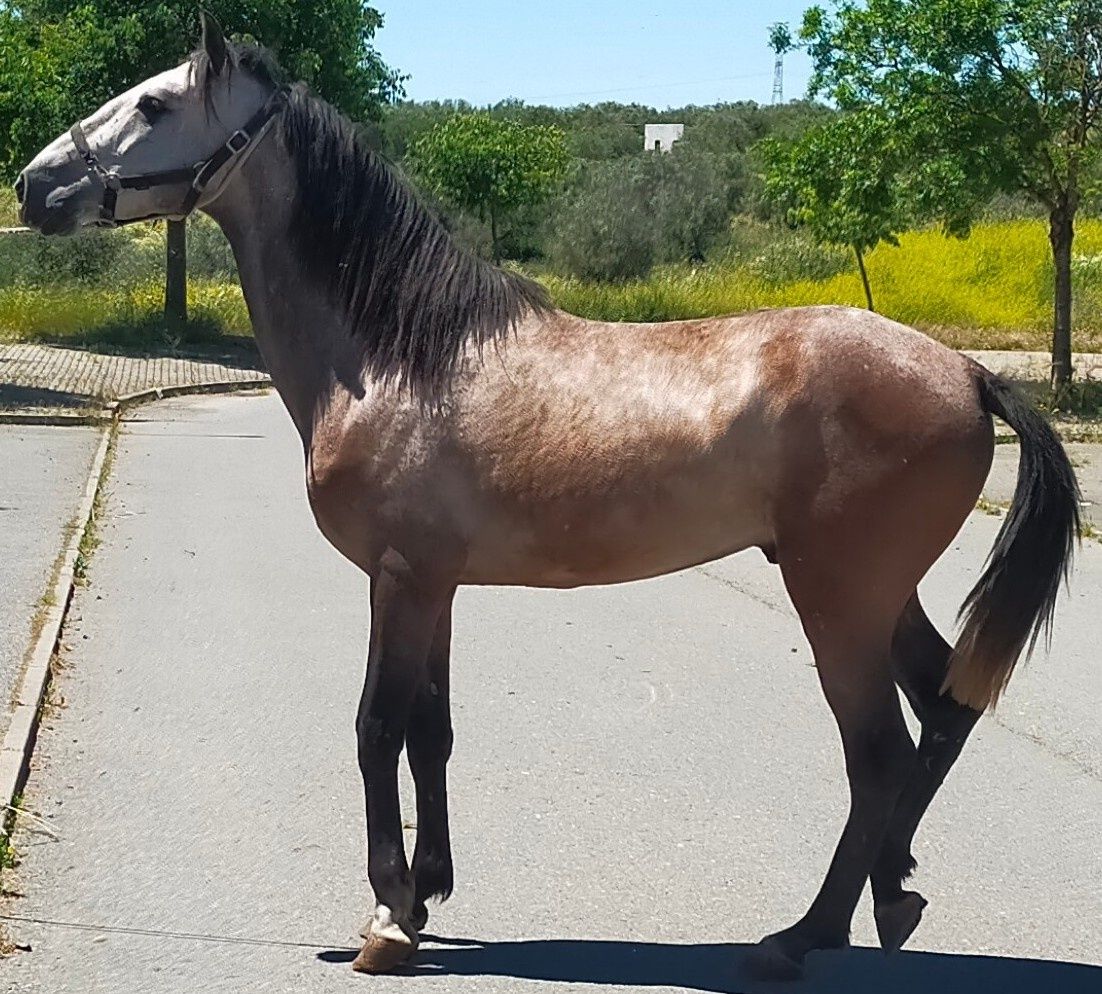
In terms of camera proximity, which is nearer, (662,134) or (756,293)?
(756,293)

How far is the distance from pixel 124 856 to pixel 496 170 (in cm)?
3084

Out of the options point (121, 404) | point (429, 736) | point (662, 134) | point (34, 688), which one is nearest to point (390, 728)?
point (429, 736)

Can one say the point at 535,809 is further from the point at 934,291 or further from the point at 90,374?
the point at 934,291

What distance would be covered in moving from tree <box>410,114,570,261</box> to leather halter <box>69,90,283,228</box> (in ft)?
95.0

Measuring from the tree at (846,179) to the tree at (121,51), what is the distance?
6950 millimetres

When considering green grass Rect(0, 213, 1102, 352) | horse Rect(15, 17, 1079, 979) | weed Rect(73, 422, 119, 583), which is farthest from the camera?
green grass Rect(0, 213, 1102, 352)

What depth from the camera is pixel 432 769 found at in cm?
432

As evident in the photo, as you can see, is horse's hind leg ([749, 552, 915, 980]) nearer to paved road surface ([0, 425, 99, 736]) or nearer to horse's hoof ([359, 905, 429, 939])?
horse's hoof ([359, 905, 429, 939])

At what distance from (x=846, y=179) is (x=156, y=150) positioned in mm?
17146

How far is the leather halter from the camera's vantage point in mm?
4156

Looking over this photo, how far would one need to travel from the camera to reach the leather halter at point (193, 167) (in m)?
4.16

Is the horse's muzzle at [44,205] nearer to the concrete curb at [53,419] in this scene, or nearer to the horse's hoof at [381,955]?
the horse's hoof at [381,955]

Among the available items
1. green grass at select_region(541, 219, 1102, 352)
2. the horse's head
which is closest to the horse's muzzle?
the horse's head

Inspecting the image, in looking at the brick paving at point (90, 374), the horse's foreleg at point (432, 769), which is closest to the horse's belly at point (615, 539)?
the horse's foreleg at point (432, 769)
